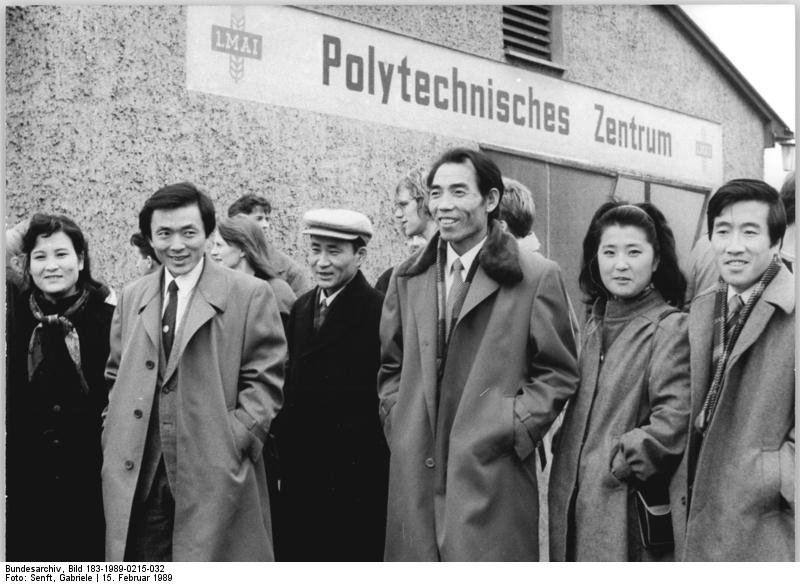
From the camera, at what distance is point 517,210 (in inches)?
196

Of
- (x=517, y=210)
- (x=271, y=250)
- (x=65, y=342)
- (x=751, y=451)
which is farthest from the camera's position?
(x=271, y=250)

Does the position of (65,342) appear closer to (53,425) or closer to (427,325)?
(53,425)

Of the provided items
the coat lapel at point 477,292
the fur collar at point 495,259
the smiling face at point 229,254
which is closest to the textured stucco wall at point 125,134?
the smiling face at point 229,254

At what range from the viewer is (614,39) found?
8.16 metres

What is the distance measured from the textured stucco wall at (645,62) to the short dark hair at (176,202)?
14.6 ft

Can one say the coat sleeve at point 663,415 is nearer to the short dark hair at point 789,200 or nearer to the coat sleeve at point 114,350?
the short dark hair at point 789,200

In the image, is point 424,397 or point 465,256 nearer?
point 424,397

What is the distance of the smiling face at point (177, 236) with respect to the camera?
413cm

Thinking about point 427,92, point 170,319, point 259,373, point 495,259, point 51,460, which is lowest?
point 51,460

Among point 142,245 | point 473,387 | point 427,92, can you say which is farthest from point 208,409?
point 427,92

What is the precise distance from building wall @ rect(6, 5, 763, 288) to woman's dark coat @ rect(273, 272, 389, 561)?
1656 mm

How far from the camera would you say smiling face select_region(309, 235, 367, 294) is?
14.9 ft

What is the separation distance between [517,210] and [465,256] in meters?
0.98
